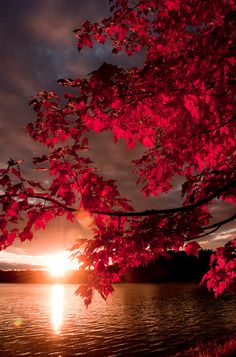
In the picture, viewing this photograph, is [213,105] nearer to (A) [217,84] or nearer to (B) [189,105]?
(A) [217,84]

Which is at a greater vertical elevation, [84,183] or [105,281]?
[84,183]

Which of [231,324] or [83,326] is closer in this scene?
[231,324]

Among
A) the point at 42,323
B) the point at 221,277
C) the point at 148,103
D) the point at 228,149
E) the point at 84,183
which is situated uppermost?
the point at 148,103

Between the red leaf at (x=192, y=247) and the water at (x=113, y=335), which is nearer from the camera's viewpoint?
the red leaf at (x=192, y=247)

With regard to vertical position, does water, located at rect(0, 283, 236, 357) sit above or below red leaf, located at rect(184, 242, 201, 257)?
below

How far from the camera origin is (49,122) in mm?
6762

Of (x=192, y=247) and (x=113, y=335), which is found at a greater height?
(x=192, y=247)

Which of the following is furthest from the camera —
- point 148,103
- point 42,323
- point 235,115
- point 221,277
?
point 42,323

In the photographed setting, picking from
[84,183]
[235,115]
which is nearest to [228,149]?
[235,115]

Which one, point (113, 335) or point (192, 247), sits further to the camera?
point (113, 335)

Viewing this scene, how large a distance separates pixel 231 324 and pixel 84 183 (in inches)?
1576

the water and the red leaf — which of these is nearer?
the red leaf

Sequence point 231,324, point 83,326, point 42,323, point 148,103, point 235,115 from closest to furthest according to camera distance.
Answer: point 235,115
point 148,103
point 231,324
point 83,326
point 42,323

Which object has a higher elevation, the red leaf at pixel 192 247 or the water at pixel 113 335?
the red leaf at pixel 192 247
